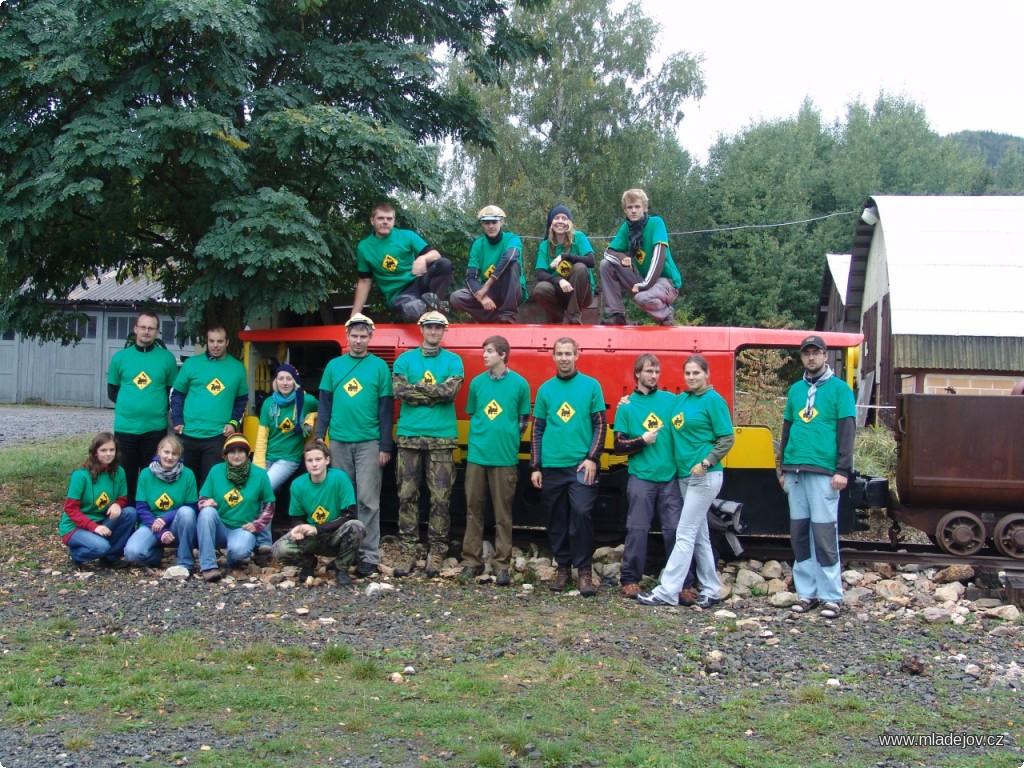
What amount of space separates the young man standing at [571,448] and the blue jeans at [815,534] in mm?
1534

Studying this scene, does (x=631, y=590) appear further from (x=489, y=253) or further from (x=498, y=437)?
(x=489, y=253)

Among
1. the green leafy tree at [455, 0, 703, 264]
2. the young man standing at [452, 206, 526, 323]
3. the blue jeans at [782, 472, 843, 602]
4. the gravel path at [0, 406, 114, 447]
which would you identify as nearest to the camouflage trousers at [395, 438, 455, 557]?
the young man standing at [452, 206, 526, 323]

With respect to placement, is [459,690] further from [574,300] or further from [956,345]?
[956,345]

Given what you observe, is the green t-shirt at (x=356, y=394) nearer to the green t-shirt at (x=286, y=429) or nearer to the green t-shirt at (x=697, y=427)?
the green t-shirt at (x=286, y=429)

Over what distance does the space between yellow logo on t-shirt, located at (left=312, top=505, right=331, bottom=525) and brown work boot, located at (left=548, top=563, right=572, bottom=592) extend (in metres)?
1.86

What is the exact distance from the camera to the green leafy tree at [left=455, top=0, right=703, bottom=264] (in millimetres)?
31188

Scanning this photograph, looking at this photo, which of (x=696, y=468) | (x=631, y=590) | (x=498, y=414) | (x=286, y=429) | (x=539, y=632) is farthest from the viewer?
(x=286, y=429)

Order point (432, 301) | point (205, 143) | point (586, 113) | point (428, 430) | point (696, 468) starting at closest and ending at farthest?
point (696, 468) → point (428, 430) → point (432, 301) → point (205, 143) → point (586, 113)

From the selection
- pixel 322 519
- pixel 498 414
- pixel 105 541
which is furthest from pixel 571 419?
pixel 105 541

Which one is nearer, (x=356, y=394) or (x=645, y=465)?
(x=645, y=465)

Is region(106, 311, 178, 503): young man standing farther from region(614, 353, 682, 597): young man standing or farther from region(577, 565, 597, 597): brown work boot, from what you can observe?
region(614, 353, 682, 597): young man standing

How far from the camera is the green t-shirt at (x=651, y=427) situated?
7441 mm

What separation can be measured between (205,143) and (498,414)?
3.91m

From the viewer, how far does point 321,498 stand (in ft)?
24.7
